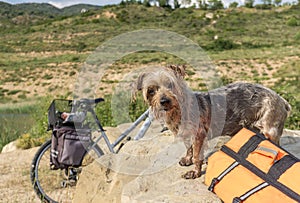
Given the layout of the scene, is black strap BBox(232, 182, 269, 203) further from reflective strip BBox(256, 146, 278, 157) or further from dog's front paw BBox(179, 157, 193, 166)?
dog's front paw BBox(179, 157, 193, 166)

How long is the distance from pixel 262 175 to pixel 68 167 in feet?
10.1

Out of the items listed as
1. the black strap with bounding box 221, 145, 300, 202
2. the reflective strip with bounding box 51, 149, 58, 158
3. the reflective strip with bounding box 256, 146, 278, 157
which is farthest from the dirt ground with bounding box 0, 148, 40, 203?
the reflective strip with bounding box 256, 146, 278, 157

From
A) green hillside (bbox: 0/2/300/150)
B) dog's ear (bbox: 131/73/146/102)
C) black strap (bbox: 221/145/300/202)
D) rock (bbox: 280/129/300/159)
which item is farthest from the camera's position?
green hillside (bbox: 0/2/300/150)

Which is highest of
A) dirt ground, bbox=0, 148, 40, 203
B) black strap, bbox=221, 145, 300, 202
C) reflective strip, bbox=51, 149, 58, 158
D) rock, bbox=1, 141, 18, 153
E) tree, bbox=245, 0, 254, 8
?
black strap, bbox=221, 145, 300, 202

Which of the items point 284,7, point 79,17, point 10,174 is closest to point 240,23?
point 284,7

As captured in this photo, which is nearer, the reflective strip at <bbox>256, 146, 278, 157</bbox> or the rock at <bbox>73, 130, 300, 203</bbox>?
the reflective strip at <bbox>256, 146, 278, 157</bbox>

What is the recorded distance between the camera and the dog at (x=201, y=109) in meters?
4.53

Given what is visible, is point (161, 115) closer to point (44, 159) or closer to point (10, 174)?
point (44, 159)

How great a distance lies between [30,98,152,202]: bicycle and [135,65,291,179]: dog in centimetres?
77

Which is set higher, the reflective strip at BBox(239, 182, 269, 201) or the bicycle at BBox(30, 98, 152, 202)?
the reflective strip at BBox(239, 182, 269, 201)

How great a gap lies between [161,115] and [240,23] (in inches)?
2949

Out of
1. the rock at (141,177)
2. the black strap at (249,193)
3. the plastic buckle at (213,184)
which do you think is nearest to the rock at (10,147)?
the rock at (141,177)

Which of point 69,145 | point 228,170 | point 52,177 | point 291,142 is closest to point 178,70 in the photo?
point 228,170

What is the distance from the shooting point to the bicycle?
19.8 feet
